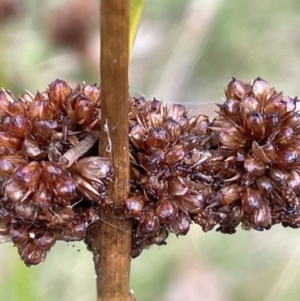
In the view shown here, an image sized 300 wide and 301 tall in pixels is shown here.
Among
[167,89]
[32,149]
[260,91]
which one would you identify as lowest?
[32,149]

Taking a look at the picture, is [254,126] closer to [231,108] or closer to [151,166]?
[231,108]

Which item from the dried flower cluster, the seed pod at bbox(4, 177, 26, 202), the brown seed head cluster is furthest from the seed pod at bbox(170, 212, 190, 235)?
the seed pod at bbox(4, 177, 26, 202)

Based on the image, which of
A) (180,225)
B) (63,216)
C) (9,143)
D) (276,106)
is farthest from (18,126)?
(276,106)

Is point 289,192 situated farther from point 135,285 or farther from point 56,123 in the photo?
point 135,285

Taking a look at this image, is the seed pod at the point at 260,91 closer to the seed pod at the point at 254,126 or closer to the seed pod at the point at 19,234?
the seed pod at the point at 254,126

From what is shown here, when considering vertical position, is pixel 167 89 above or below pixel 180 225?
above

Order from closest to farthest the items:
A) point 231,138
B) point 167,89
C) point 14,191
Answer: point 14,191 < point 231,138 < point 167,89
